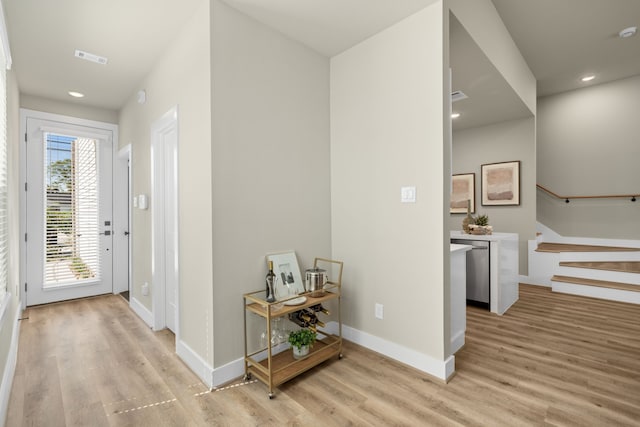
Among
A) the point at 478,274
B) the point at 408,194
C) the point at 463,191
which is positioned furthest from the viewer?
the point at 463,191

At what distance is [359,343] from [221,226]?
1578mm

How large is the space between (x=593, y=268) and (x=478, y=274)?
1.96m

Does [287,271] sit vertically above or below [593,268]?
above

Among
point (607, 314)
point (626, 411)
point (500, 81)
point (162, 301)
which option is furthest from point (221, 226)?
point (607, 314)

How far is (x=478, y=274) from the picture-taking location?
3.56 meters

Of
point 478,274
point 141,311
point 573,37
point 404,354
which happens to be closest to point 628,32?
point 573,37

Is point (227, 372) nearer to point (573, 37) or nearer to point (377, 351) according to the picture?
point (377, 351)

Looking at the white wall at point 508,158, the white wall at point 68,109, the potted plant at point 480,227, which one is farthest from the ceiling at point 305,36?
the potted plant at point 480,227

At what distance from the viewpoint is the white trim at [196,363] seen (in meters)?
2.06

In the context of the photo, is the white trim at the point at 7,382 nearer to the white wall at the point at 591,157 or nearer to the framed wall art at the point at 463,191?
the framed wall art at the point at 463,191

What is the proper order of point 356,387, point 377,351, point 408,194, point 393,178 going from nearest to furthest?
1. point 356,387
2. point 408,194
3. point 393,178
4. point 377,351

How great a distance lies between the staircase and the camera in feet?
12.6

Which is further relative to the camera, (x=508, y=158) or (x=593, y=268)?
(x=508, y=158)

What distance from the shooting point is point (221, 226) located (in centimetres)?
209
